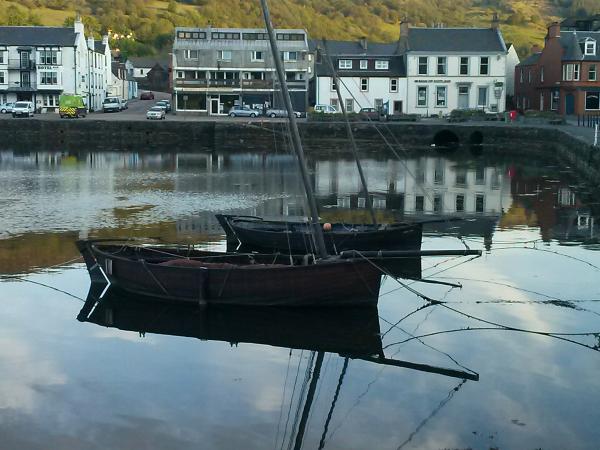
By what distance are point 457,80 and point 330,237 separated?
74.0 m

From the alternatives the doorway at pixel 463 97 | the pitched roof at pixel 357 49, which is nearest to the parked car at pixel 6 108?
the pitched roof at pixel 357 49

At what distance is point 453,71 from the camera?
99375 millimetres

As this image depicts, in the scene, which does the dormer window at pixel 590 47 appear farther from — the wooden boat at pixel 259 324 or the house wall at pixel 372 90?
the wooden boat at pixel 259 324

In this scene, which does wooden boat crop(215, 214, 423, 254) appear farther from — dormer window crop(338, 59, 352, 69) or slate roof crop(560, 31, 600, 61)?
Result: dormer window crop(338, 59, 352, 69)

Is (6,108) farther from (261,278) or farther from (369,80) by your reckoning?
(261,278)

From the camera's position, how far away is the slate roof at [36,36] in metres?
111

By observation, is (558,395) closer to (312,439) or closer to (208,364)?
(312,439)

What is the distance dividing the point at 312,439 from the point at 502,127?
231ft

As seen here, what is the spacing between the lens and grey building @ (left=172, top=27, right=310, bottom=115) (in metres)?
107

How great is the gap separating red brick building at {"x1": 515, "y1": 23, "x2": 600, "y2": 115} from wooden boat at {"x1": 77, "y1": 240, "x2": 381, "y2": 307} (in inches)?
2966

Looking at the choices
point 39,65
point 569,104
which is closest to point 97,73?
point 39,65

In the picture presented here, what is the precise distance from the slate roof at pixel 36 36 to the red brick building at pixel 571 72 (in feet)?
175

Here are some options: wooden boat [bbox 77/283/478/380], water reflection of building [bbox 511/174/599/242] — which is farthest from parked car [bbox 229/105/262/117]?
wooden boat [bbox 77/283/478/380]

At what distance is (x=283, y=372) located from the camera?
19422 mm
